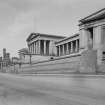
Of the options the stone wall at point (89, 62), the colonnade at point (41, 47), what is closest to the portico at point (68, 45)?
the colonnade at point (41, 47)

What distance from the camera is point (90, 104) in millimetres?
7133

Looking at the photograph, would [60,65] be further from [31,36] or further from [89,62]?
[31,36]

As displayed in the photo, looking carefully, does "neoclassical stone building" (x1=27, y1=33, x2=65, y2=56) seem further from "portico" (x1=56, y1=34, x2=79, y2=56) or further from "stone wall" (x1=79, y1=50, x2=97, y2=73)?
"stone wall" (x1=79, y1=50, x2=97, y2=73)

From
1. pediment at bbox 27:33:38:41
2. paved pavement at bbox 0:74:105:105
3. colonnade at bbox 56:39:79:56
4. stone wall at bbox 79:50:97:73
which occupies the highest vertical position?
pediment at bbox 27:33:38:41

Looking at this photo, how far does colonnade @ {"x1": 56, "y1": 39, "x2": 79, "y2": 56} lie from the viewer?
64.3 metres

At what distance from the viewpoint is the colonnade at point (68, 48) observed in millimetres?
64338

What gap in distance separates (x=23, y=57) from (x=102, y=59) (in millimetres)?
48478

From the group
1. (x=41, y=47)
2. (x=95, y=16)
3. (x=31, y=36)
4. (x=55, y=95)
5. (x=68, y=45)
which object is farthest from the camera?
(x=31, y=36)

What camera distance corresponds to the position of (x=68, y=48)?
70.6 m

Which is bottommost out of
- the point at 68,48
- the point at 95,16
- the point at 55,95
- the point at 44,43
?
the point at 55,95

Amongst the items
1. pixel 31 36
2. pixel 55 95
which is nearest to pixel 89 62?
pixel 55 95

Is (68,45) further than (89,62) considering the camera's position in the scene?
Yes

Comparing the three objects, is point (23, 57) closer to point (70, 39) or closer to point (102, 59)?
point (70, 39)

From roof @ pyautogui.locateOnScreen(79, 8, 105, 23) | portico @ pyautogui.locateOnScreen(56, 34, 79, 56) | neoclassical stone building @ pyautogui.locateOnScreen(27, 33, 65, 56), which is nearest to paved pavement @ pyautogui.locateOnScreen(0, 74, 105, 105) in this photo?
roof @ pyautogui.locateOnScreen(79, 8, 105, 23)
